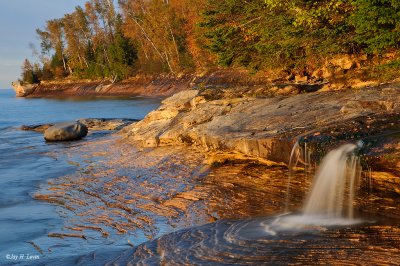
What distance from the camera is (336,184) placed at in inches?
292

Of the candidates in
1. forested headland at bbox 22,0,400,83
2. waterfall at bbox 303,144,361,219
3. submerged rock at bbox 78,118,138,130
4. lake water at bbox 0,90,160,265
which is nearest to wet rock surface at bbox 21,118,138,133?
submerged rock at bbox 78,118,138,130

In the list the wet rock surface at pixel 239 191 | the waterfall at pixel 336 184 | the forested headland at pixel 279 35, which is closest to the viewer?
the wet rock surface at pixel 239 191

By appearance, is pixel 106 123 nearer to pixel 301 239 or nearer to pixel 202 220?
pixel 202 220

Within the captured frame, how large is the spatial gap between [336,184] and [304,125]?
5.53 ft

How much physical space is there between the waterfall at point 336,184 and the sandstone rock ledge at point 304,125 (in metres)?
0.30

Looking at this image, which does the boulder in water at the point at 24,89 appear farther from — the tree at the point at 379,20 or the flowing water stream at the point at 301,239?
the flowing water stream at the point at 301,239

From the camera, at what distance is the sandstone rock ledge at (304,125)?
756cm

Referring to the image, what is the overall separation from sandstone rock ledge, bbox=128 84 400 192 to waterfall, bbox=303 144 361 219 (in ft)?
0.99

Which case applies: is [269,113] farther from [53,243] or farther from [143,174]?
[53,243]

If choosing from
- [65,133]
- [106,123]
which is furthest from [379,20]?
[106,123]

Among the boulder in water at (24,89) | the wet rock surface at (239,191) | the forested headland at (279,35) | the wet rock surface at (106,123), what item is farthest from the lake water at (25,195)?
the boulder in water at (24,89)

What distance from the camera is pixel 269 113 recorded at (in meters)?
10.3

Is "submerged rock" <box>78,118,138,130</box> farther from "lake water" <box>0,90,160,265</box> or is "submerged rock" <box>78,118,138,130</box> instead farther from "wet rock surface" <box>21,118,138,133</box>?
"lake water" <box>0,90,160,265</box>

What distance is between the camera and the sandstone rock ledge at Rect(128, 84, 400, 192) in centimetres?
756
